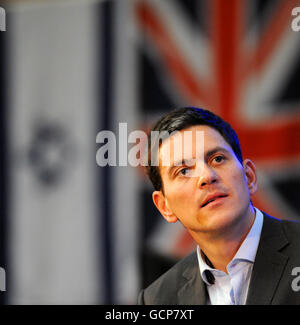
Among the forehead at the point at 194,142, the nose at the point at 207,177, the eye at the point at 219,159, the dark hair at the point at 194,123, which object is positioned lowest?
the nose at the point at 207,177

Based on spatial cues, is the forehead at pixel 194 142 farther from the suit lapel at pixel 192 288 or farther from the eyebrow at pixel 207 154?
the suit lapel at pixel 192 288

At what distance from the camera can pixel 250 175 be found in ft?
2.72

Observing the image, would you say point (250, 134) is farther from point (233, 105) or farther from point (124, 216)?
point (124, 216)

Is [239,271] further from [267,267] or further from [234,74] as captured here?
[234,74]

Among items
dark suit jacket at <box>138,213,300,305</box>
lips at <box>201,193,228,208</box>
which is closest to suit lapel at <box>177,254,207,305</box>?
dark suit jacket at <box>138,213,300,305</box>

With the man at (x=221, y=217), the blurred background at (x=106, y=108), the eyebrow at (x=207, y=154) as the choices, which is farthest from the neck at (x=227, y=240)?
the blurred background at (x=106, y=108)

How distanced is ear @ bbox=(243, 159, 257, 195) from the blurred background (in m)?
0.20

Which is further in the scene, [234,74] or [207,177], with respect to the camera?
[234,74]

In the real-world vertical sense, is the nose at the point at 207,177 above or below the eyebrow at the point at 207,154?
below

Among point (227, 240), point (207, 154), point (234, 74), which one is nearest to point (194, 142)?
point (207, 154)

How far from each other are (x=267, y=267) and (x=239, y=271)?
0.05 metres

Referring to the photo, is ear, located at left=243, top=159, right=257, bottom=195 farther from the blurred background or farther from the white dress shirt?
the blurred background

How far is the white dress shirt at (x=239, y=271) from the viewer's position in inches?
32.0

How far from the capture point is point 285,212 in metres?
0.99
